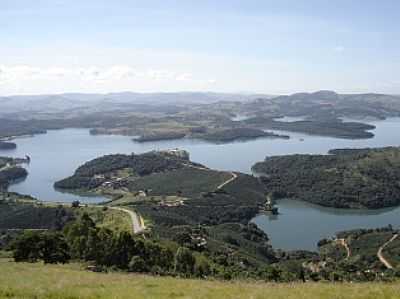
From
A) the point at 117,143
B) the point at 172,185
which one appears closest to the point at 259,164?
the point at 172,185

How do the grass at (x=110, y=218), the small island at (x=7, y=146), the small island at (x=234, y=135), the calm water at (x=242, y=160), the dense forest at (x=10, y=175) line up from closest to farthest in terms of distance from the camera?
the grass at (x=110, y=218) → the calm water at (x=242, y=160) → the dense forest at (x=10, y=175) → the small island at (x=7, y=146) → the small island at (x=234, y=135)

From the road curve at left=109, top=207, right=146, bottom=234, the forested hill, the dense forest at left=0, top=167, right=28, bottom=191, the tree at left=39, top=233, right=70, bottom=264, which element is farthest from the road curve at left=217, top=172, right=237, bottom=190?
the tree at left=39, top=233, right=70, bottom=264

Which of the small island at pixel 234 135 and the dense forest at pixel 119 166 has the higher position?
the small island at pixel 234 135

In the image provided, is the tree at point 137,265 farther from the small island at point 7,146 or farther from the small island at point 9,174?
the small island at point 7,146

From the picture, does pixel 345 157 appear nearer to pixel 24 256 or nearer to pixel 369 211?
pixel 369 211

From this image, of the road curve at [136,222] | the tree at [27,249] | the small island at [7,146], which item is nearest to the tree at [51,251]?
the tree at [27,249]

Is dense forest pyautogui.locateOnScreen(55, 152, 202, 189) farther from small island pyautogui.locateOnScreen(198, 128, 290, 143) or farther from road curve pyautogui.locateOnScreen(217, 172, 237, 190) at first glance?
small island pyautogui.locateOnScreen(198, 128, 290, 143)
